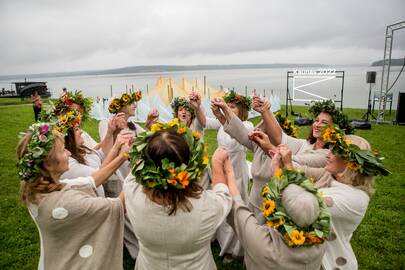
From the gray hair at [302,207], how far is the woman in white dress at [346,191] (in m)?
0.50

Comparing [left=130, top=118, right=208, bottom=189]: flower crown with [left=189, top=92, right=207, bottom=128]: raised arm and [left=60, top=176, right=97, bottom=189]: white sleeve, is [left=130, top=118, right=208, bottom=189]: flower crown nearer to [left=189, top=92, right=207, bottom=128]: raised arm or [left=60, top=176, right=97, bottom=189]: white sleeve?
[left=60, top=176, right=97, bottom=189]: white sleeve

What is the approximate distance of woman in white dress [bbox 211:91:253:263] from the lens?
3.67 meters

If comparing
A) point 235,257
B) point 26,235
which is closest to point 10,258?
point 26,235

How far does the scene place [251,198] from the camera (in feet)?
10.9

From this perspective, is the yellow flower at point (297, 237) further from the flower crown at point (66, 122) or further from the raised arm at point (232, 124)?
the flower crown at point (66, 122)

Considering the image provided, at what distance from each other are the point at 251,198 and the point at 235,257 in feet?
3.19

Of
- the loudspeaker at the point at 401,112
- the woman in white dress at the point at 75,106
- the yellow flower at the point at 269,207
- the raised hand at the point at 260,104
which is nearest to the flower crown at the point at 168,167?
the yellow flower at the point at 269,207

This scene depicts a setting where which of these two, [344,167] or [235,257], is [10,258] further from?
[344,167]

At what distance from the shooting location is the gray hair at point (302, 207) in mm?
1460

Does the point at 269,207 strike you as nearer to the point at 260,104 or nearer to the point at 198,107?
the point at 260,104

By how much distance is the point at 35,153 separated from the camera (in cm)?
184

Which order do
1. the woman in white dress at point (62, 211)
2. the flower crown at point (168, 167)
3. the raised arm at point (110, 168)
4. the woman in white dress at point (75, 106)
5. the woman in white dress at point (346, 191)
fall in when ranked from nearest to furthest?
the flower crown at point (168, 167), the woman in white dress at point (62, 211), the woman in white dress at point (346, 191), the raised arm at point (110, 168), the woman in white dress at point (75, 106)

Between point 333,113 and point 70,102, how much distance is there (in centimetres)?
367

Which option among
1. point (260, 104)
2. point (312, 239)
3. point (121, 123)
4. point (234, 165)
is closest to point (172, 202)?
point (312, 239)
